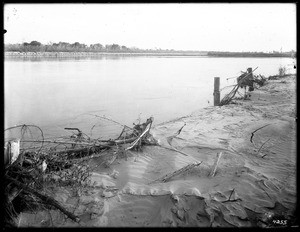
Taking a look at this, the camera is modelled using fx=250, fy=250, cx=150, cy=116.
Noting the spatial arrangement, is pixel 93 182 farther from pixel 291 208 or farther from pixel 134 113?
pixel 134 113

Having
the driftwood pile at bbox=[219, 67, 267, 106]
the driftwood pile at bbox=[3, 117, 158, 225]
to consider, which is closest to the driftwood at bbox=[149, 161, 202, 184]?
the driftwood pile at bbox=[3, 117, 158, 225]

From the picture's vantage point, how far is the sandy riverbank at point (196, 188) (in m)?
3.14

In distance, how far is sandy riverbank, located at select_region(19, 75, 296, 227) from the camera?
314 centimetres

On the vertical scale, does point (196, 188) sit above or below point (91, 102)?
below

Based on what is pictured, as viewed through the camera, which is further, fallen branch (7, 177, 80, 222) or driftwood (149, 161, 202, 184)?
driftwood (149, 161, 202, 184)

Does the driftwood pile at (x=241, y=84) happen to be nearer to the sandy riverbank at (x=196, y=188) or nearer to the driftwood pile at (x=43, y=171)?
the sandy riverbank at (x=196, y=188)

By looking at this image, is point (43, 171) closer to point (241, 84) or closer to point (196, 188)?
point (196, 188)

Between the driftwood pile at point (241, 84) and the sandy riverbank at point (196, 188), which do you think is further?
the driftwood pile at point (241, 84)

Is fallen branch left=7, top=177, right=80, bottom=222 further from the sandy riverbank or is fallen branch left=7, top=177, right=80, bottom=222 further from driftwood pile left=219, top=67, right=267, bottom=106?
driftwood pile left=219, top=67, right=267, bottom=106

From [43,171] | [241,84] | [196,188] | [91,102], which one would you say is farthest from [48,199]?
[241,84]

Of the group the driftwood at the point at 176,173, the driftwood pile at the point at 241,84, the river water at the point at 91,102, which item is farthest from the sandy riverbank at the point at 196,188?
the driftwood pile at the point at 241,84

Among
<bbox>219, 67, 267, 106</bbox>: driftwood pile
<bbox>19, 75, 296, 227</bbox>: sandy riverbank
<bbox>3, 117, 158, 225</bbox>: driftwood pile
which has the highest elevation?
<bbox>219, 67, 267, 106</bbox>: driftwood pile

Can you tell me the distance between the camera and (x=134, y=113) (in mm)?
10000

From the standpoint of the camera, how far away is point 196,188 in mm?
3711
